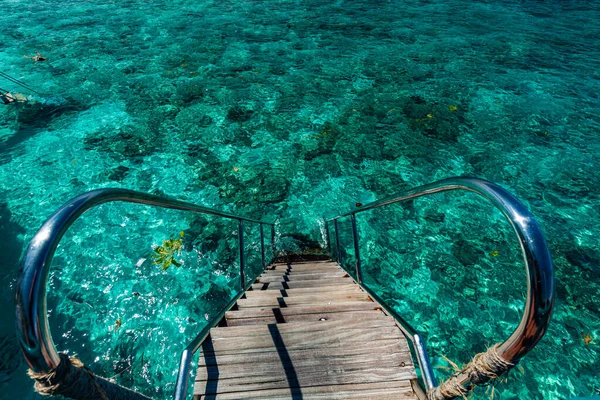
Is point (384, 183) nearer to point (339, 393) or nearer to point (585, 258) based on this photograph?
point (585, 258)

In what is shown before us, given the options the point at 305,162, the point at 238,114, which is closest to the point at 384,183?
the point at 305,162

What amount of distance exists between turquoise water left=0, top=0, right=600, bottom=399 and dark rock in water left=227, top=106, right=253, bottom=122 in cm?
5

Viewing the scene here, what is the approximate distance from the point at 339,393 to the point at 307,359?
27 cm

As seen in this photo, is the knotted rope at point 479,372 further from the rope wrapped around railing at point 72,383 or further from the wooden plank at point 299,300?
the wooden plank at point 299,300

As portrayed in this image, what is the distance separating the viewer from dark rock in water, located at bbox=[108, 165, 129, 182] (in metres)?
6.34

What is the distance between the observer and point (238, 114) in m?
8.08

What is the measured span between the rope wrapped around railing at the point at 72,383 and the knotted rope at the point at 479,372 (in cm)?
132

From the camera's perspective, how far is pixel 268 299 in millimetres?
2844

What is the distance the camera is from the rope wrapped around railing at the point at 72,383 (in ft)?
3.03

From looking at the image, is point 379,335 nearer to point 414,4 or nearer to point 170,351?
point 170,351

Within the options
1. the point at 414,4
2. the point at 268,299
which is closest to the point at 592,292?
the point at 268,299

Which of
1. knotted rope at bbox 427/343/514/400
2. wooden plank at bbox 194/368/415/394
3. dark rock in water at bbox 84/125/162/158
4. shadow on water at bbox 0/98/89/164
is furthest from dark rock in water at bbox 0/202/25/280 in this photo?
knotted rope at bbox 427/343/514/400

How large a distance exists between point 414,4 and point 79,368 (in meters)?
18.3

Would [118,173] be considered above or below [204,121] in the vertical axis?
below
